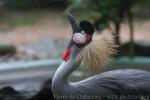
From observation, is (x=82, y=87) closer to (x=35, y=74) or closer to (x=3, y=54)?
(x=35, y=74)

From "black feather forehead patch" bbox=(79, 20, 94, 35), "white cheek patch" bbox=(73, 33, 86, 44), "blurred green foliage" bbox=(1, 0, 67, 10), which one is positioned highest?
"blurred green foliage" bbox=(1, 0, 67, 10)

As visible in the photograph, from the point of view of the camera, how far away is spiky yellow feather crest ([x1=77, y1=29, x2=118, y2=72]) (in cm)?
264

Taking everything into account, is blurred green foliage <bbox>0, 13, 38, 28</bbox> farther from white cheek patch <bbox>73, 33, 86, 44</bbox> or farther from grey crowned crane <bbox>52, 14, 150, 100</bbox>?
white cheek patch <bbox>73, 33, 86, 44</bbox>

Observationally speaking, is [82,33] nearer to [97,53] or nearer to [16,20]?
[97,53]

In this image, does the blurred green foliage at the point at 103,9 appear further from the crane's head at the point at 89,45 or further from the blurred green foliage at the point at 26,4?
the blurred green foliage at the point at 26,4

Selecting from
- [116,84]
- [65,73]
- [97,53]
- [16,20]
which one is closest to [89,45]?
[97,53]

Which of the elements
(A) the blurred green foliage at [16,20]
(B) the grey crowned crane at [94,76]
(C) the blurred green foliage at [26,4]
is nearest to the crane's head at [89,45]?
(B) the grey crowned crane at [94,76]

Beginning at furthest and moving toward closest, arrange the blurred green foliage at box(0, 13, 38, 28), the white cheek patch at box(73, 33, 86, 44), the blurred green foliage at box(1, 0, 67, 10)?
the blurred green foliage at box(1, 0, 67, 10) < the blurred green foliage at box(0, 13, 38, 28) < the white cheek patch at box(73, 33, 86, 44)

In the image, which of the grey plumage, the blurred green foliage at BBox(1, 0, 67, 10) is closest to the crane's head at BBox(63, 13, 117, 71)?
the grey plumage

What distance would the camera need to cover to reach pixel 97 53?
264cm

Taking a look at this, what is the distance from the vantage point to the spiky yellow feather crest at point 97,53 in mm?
2641

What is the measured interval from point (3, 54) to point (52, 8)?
364 cm

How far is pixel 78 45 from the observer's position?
2.63 meters

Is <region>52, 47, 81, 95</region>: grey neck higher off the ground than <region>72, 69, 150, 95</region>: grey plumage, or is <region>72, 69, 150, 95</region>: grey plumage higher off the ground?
<region>52, 47, 81, 95</region>: grey neck
